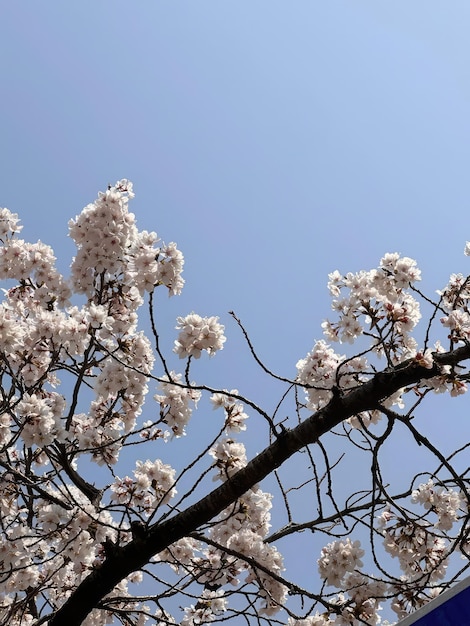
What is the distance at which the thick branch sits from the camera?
12.3 ft

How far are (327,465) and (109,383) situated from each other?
198 centimetres

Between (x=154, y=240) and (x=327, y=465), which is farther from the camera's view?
(x=154, y=240)

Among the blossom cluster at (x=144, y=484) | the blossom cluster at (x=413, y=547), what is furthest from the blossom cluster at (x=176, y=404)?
the blossom cluster at (x=413, y=547)

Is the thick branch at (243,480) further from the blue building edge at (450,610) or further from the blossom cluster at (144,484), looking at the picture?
the blue building edge at (450,610)

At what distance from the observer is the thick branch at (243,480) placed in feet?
12.3

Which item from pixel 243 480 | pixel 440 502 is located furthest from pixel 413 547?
pixel 243 480

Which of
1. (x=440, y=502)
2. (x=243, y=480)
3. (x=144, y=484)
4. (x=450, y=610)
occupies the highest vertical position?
(x=144, y=484)

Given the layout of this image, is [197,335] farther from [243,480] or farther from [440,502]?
[440,502]

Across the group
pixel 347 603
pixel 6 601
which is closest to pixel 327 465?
pixel 347 603

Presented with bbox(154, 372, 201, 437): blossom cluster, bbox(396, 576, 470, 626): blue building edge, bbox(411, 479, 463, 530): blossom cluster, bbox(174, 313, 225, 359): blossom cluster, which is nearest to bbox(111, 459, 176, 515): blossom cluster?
bbox(154, 372, 201, 437): blossom cluster

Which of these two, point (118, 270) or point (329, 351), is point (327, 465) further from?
point (118, 270)

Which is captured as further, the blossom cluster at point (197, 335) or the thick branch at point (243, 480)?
the blossom cluster at point (197, 335)

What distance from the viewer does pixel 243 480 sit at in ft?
13.3

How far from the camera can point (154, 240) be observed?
4.73 metres
